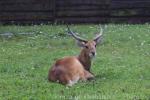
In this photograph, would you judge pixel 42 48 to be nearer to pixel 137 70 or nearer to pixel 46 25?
pixel 137 70

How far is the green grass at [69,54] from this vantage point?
9359mm

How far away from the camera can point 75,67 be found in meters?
10.3

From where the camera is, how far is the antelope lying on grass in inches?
389

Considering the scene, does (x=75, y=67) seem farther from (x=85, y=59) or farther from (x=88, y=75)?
(x=85, y=59)

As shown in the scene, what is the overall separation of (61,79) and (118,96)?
1289 millimetres

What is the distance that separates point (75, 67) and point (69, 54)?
166 inches

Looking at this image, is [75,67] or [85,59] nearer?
[75,67]

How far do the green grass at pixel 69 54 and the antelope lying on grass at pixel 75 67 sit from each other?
153 mm

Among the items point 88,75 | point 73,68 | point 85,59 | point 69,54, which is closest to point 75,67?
point 73,68

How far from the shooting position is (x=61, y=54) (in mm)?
14633

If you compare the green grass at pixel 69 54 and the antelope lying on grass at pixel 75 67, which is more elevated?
the antelope lying on grass at pixel 75 67

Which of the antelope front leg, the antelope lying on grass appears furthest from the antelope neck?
the antelope front leg

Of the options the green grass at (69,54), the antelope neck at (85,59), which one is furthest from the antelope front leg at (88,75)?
the antelope neck at (85,59)

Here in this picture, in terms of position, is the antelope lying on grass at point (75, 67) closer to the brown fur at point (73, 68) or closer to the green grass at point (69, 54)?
the brown fur at point (73, 68)
